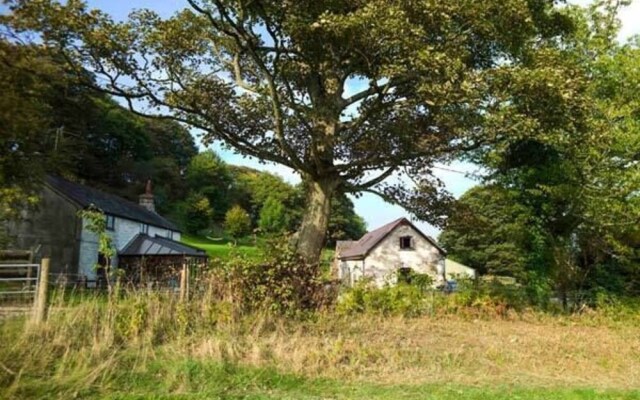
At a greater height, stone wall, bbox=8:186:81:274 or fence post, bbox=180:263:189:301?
stone wall, bbox=8:186:81:274

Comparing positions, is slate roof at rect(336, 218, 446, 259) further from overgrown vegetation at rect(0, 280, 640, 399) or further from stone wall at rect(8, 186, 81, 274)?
overgrown vegetation at rect(0, 280, 640, 399)

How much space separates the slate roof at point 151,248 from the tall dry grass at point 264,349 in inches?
949

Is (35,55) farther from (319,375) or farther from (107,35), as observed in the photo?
(107,35)

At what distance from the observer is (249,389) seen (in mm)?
6223

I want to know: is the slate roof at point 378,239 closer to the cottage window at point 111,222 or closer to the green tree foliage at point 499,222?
the cottage window at point 111,222

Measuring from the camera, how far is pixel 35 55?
507cm

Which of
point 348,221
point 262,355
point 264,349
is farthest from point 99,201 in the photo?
point 348,221

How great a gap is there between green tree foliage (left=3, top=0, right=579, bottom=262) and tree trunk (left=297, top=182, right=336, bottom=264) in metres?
0.04

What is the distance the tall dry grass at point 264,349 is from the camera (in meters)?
6.47

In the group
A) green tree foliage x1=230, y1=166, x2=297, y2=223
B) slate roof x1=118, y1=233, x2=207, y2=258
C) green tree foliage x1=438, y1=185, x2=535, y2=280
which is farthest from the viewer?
green tree foliage x1=230, y1=166, x2=297, y2=223

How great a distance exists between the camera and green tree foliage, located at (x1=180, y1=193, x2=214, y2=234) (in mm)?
62031

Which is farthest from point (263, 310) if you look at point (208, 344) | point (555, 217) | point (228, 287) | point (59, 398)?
point (555, 217)

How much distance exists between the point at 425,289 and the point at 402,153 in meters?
4.00

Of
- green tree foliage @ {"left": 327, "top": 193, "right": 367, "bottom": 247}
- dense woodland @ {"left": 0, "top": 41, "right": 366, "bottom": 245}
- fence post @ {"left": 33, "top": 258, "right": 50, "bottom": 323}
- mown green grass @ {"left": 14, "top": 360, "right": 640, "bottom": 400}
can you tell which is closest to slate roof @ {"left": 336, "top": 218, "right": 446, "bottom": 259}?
dense woodland @ {"left": 0, "top": 41, "right": 366, "bottom": 245}
